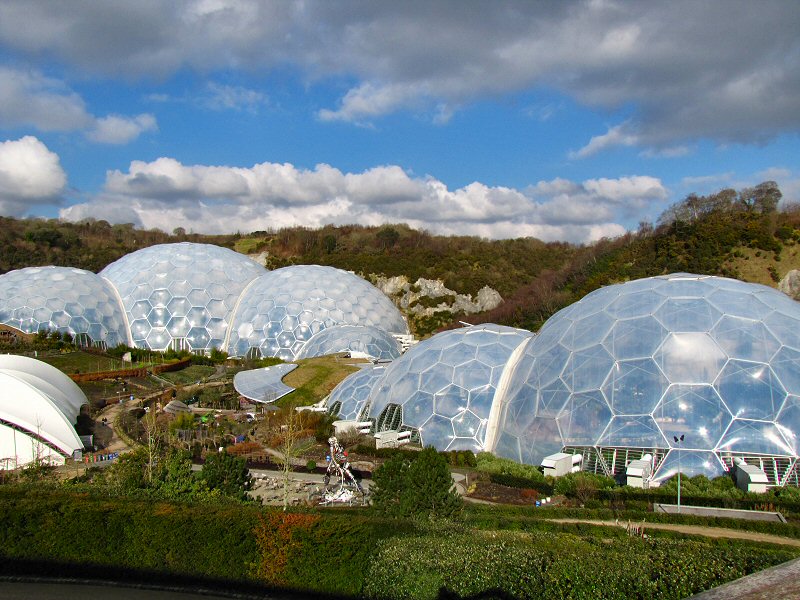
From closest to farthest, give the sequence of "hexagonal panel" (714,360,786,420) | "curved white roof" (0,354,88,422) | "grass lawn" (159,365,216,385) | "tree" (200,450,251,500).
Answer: "tree" (200,450,251,500) < "hexagonal panel" (714,360,786,420) < "curved white roof" (0,354,88,422) < "grass lawn" (159,365,216,385)

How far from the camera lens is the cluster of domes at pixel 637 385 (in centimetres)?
1617

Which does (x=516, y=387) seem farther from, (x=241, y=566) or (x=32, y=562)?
(x=32, y=562)

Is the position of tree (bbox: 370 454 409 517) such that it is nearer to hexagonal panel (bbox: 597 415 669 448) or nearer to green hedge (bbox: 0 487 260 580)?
green hedge (bbox: 0 487 260 580)

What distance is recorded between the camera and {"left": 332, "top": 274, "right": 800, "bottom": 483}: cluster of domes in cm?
1617

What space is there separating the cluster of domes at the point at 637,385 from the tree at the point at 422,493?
694 cm

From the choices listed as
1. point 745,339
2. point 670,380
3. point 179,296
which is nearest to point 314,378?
point 670,380

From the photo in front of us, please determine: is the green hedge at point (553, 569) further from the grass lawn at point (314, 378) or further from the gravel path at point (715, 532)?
the grass lawn at point (314, 378)

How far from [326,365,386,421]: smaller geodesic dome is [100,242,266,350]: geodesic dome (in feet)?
62.8

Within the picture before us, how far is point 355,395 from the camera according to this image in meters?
25.4

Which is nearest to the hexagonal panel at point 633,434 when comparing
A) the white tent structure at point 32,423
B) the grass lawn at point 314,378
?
the grass lawn at point 314,378

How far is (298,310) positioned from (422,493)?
30.3m

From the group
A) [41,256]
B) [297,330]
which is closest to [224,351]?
[297,330]

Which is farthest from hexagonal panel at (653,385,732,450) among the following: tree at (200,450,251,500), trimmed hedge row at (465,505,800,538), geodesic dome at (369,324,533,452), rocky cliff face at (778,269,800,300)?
rocky cliff face at (778,269,800,300)

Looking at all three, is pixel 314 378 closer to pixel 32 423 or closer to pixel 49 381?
pixel 49 381
